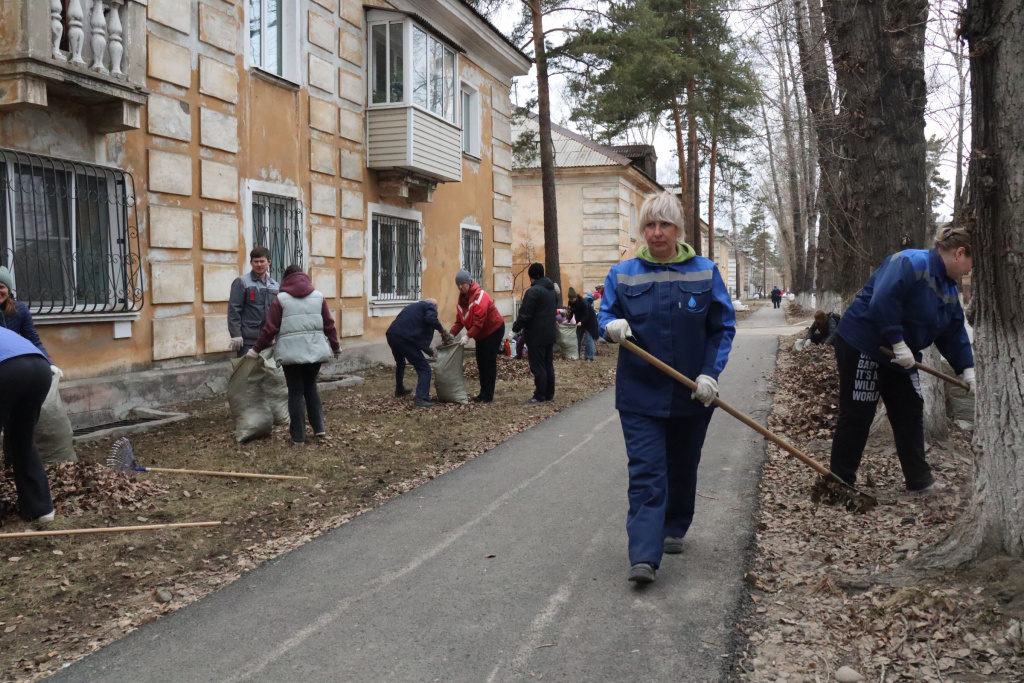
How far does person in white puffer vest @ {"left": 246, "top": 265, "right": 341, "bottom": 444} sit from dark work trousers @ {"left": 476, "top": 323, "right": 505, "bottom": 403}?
3101 mm

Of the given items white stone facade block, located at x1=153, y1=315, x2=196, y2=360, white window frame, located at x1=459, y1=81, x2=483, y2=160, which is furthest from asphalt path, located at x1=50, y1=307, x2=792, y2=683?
white window frame, located at x1=459, y1=81, x2=483, y2=160

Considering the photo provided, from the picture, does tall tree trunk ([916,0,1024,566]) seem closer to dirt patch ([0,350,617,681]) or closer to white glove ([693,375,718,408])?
white glove ([693,375,718,408])

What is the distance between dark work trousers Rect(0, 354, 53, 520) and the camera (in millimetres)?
4855

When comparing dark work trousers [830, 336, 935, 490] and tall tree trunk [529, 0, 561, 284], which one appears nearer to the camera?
dark work trousers [830, 336, 935, 490]

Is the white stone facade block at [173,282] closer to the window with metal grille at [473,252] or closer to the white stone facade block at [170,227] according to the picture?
the white stone facade block at [170,227]

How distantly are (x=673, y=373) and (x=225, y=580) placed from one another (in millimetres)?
2615

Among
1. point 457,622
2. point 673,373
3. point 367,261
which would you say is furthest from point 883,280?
point 367,261

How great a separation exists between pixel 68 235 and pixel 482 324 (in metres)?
4.81

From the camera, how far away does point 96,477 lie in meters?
6.21

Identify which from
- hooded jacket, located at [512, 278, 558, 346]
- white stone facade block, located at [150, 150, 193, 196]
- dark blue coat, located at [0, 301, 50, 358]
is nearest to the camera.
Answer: dark blue coat, located at [0, 301, 50, 358]

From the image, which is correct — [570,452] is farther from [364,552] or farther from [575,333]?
[575,333]

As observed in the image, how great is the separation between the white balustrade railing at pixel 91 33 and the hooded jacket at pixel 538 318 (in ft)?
17.8

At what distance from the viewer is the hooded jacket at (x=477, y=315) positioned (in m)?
10.8

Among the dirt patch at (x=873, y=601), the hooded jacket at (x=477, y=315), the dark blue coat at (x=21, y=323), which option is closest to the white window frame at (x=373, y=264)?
the hooded jacket at (x=477, y=315)
